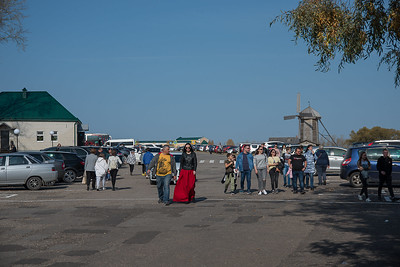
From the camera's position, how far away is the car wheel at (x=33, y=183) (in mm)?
23812

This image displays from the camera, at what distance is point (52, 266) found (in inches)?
334

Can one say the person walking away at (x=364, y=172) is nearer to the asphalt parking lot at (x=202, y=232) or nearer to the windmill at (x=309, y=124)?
the asphalt parking lot at (x=202, y=232)

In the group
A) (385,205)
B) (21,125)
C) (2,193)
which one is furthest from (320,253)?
(21,125)

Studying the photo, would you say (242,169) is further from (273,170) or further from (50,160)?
(50,160)

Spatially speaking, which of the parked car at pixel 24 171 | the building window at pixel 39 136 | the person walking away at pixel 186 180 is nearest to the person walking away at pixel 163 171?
the person walking away at pixel 186 180

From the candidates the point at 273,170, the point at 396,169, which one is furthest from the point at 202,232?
the point at 396,169

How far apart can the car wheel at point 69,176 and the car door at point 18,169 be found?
550 centimetres

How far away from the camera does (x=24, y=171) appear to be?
23719 mm

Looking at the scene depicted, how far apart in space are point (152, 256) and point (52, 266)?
5.09 feet

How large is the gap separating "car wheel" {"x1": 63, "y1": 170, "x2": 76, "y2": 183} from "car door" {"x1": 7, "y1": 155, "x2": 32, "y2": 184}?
18.1 ft

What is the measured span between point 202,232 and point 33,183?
1410 cm

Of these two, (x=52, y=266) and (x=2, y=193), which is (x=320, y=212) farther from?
(x=2, y=193)

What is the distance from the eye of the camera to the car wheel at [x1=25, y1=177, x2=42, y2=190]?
78.1ft

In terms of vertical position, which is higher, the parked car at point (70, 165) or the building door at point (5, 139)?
the building door at point (5, 139)
